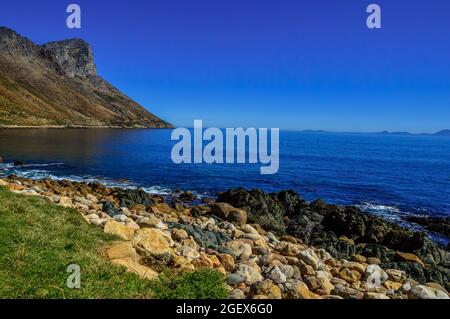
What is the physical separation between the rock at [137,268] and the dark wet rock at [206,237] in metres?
4.88

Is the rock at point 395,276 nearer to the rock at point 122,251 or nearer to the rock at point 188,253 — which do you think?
the rock at point 188,253

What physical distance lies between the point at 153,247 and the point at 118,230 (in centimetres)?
213

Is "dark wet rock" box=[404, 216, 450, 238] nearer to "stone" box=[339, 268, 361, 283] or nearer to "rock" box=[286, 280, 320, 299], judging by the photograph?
"stone" box=[339, 268, 361, 283]

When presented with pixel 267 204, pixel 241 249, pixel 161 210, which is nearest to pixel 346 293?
pixel 241 249

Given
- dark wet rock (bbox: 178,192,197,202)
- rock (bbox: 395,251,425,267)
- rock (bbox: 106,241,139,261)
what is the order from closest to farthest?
rock (bbox: 106,241,139,261)
rock (bbox: 395,251,425,267)
dark wet rock (bbox: 178,192,197,202)

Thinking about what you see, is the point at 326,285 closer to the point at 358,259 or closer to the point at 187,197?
the point at 358,259

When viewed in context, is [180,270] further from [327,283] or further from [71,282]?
[327,283]

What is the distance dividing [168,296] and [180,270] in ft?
7.20

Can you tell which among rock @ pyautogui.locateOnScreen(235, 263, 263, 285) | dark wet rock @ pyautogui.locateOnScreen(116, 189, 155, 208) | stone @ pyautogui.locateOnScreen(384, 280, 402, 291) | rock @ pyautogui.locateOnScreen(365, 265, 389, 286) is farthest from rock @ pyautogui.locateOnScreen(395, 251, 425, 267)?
dark wet rock @ pyautogui.locateOnScreen(116, 189, 155, 208)

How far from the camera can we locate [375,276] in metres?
14.9

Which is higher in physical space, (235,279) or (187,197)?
(235,279)

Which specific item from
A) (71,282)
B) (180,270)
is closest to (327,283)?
(180,270)

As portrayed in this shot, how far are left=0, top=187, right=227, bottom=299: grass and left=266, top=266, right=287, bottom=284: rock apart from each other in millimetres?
2205

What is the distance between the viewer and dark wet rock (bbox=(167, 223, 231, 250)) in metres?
16.1
